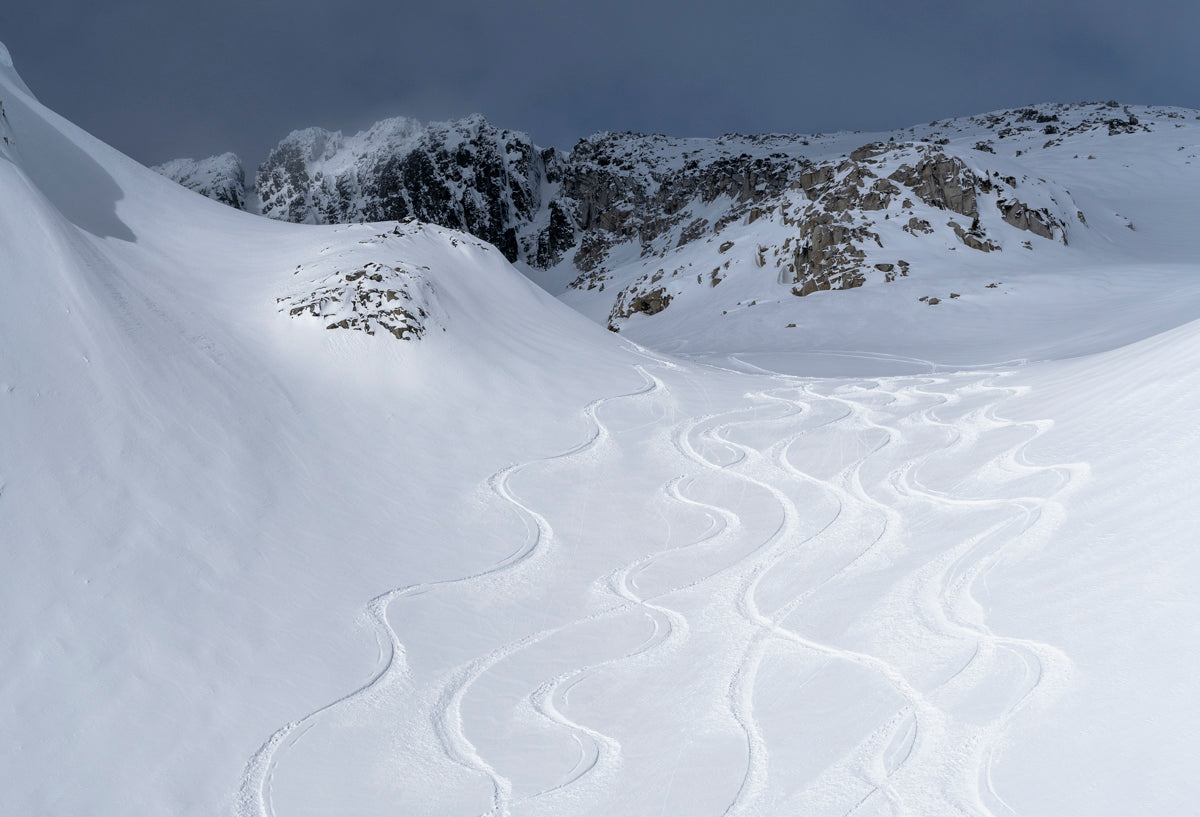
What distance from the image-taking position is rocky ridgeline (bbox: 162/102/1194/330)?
32.0 metres

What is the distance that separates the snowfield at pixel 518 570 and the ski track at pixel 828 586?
3 centimetres

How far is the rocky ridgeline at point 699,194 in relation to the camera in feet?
105

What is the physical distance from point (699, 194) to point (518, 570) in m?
71.9

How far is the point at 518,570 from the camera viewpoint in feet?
21.5

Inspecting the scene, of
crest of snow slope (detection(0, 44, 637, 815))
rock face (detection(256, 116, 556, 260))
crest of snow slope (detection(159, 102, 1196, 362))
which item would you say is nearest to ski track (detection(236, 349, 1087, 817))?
crest of snow slope (detection(0, 44, 637, 815))

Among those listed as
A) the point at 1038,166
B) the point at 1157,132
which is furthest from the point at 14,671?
the point at 1157,132

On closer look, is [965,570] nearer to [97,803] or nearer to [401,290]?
[97,803]

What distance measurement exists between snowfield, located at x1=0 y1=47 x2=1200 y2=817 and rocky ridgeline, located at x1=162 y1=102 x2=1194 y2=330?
22653 millimetres

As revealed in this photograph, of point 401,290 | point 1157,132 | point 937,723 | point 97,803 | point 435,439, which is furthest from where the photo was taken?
point 1157,132

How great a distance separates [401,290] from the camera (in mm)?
11391

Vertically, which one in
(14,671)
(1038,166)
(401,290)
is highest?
(1038,166)

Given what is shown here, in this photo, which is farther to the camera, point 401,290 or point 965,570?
point 401,290

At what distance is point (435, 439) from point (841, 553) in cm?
502

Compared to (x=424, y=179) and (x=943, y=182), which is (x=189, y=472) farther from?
(x=424, y=179)
